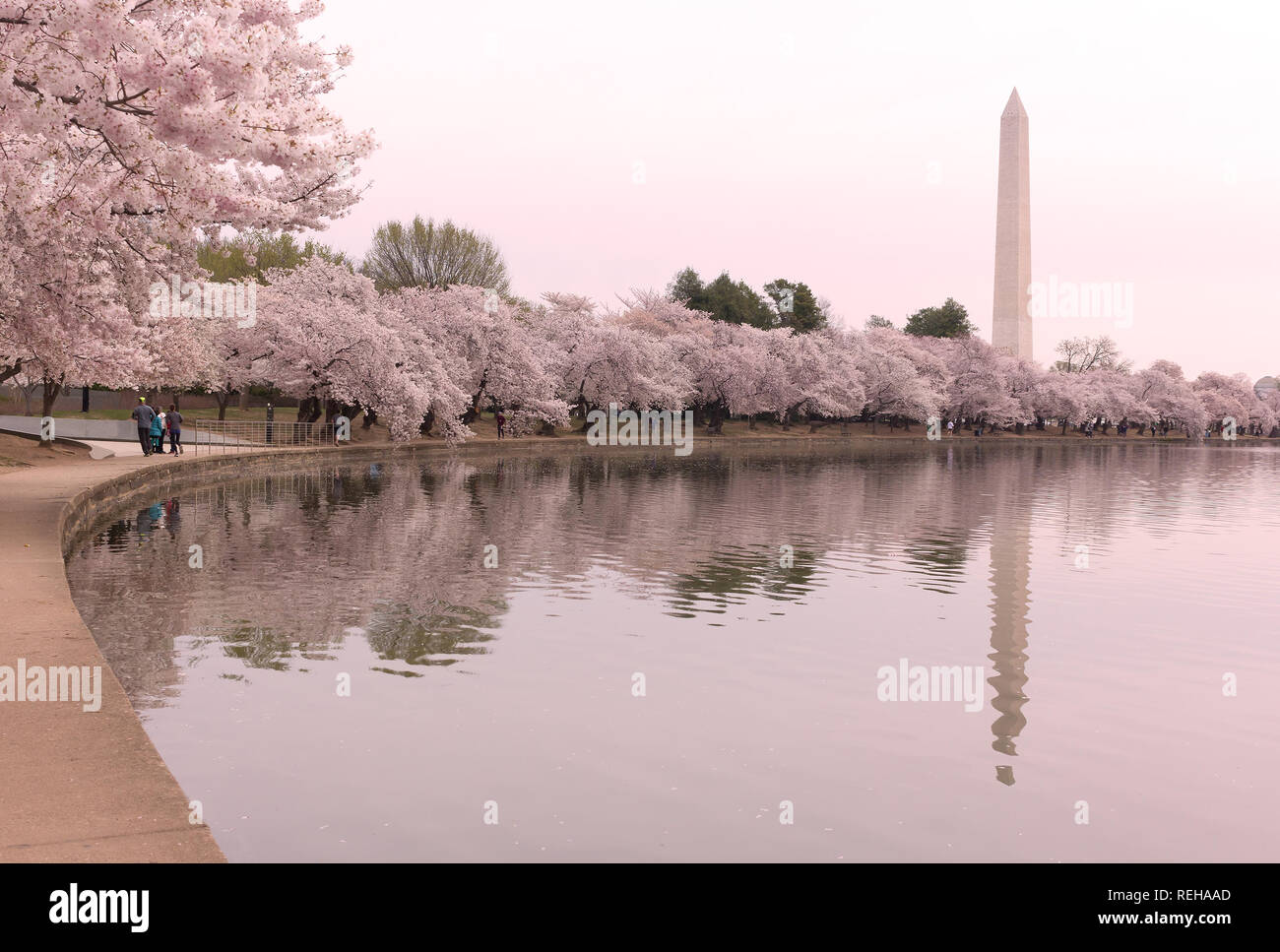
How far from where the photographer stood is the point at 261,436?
165 ft

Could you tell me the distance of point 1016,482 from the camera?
41906 mm

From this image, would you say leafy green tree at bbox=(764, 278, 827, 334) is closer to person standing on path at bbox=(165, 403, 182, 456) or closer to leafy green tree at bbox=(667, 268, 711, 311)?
leafy green tree at bbox=(667, 268, 711, 311)

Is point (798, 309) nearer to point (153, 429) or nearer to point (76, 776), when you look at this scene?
point (153, 429)

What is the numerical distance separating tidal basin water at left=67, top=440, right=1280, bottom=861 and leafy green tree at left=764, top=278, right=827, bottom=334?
94545 mm

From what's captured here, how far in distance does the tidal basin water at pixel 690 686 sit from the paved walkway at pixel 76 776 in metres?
0.61

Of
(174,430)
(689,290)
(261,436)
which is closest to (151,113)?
(174,430)

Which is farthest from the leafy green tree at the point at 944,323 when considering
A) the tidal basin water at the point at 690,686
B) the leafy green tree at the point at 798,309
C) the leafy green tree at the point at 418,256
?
the tidal basin water at the point at 690,686

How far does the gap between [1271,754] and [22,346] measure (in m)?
26.7

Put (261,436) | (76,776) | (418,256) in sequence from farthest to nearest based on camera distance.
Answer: (418,256), (261,436), (76,776)

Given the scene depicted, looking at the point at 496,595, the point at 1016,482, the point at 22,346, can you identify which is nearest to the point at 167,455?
the point at 22,346

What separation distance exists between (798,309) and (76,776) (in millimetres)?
114320

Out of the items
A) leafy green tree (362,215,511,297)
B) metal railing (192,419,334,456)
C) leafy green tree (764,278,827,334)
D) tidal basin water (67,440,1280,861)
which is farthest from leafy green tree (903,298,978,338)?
tidal basin water (67,440,1280,861)

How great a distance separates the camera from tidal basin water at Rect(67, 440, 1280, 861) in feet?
23.3
